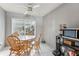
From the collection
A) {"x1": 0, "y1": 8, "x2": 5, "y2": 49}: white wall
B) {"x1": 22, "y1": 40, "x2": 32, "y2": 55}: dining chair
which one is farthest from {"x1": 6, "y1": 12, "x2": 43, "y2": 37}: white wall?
{"x1": 22, "y1": 40, "x2": 32, "y2": 55}: dining chair

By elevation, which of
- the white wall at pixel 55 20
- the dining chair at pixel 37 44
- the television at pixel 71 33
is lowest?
the dining chair at pixel 37 44

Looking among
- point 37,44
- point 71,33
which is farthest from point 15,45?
point 71,33

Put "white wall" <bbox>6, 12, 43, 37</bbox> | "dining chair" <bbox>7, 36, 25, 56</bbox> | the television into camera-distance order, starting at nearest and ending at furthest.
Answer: "dining chair" <bbox>7, 36, 25, 56</bbox>, "white wall" <bbox>6, 12, 43, 37</bbox>, the television

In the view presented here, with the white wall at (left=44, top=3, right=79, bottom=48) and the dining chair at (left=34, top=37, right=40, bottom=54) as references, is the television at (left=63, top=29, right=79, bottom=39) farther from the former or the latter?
the dining chair at (left=34, top=37, right=40, bottom=54)

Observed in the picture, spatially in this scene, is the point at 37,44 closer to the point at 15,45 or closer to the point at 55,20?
the point at 15,45

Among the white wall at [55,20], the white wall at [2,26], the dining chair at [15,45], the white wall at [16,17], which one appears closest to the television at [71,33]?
the white wall at [55,20]

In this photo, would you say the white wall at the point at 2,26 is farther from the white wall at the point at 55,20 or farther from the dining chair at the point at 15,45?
the white wall at the point at 55,20

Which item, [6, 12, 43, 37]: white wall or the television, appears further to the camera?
the television

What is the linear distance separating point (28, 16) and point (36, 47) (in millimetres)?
447

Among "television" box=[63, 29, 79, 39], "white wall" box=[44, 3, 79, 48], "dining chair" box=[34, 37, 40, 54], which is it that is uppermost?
"white wall" box=[44, 3, 79, 48]

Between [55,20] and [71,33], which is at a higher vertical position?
[55,20]

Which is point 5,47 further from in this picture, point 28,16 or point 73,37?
point 73,37

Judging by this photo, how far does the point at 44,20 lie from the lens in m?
1.51

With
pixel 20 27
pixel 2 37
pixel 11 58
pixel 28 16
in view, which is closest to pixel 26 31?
pixel 20 27
